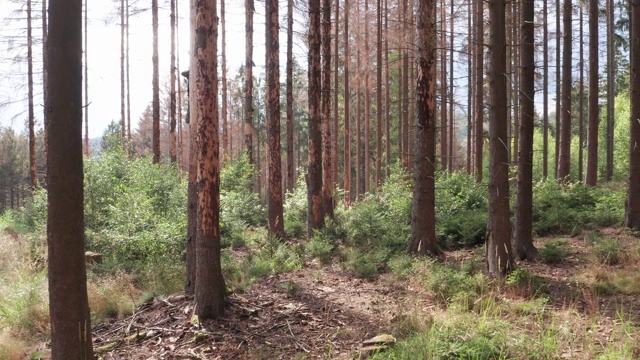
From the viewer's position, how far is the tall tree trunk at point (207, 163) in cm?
631

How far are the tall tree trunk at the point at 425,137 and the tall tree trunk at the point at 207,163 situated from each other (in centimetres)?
434

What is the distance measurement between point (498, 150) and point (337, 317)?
12.6 feet

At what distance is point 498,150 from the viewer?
7480mm

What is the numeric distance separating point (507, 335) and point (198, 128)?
4.71m

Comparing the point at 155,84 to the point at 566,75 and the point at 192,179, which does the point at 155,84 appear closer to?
the point at 192,179

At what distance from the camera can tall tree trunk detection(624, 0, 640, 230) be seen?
33.1ft

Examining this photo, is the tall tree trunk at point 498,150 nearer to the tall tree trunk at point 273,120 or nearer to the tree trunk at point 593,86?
the tall tree trunk at point 273,120

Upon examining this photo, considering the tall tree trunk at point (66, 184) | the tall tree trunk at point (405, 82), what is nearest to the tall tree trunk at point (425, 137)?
the tall tree trunk at point (405, 82)

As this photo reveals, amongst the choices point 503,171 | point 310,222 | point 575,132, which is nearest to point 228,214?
point 310,222

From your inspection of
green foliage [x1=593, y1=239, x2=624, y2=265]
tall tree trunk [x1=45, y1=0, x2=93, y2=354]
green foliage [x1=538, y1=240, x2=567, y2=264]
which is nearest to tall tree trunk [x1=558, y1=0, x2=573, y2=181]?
green foliage [x1=593, y1=239, x2=624, y2=265]

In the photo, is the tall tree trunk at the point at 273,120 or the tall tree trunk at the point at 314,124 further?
the tall tree trunk at the point at 273,120

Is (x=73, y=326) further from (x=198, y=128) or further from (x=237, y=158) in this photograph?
(x=237, y=158)

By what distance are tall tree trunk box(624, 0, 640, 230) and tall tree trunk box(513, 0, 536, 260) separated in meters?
3.18

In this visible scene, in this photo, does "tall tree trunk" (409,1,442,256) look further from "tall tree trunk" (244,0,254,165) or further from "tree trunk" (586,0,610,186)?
"tree trunk" (586,0,610,186)
